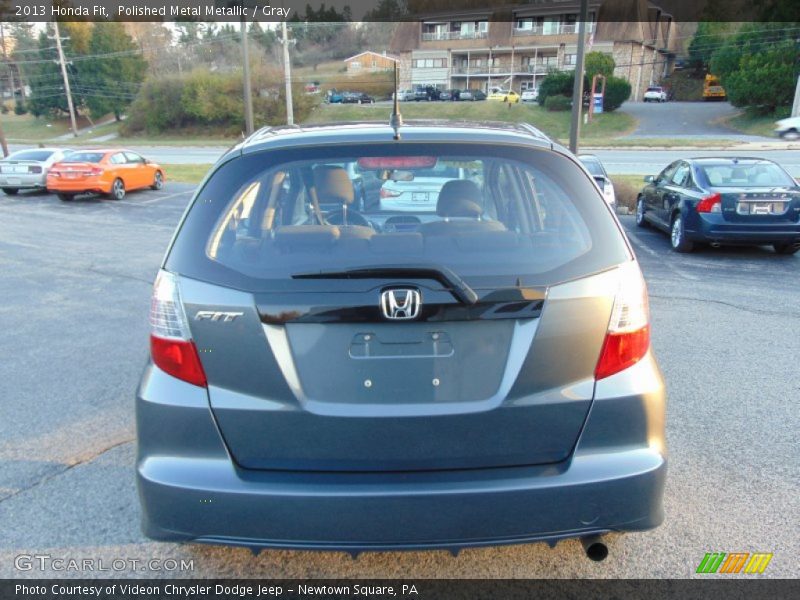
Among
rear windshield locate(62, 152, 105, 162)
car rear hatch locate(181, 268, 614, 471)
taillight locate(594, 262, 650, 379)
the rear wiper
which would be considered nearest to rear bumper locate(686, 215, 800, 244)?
taillight locate(594, 262, 650, 379)

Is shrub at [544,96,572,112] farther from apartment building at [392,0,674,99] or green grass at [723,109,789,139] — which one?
apartment building at [392,0,674,99]

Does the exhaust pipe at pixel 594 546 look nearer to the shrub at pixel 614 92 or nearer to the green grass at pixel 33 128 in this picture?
the shrub at pixel 614 92

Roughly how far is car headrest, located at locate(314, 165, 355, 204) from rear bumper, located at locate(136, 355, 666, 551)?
1.21 m

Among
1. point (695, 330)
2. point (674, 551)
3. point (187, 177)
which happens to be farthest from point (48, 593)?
point (187, 177)

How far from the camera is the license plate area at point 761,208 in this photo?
9.00 m

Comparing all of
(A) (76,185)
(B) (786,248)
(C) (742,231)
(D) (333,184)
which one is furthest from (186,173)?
(D) (333,184)

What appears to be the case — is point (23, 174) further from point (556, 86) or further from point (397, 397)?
point (556, 86)

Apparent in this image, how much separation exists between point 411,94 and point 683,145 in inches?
1168

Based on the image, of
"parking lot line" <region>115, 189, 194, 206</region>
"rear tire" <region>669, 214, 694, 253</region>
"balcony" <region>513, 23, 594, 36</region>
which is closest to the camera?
"rear tire" <region>669, 214, 694, 253</region>

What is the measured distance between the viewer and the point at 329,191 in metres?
2.95

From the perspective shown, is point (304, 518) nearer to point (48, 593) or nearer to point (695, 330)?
point (48, 593)

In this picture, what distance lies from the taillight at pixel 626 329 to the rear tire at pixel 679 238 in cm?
824

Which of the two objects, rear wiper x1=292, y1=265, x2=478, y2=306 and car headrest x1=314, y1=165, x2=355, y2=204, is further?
car headrest x1=314, y1=165, x2=355, y2=204

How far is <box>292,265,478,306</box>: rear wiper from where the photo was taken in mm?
2016
